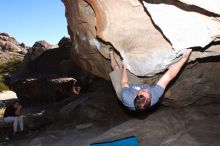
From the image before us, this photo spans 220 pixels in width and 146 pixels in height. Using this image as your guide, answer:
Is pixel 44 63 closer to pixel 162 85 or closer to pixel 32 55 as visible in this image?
pixel 32 55

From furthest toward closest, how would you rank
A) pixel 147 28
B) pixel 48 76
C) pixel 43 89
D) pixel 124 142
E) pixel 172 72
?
pixel 48 76 < pixel 43 89 < pixel 124 142 < pixel 147 28 < pixel 172 72

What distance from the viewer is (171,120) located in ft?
34.8

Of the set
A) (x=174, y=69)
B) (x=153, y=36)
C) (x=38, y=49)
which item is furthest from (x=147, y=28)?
(x=38, y=49)

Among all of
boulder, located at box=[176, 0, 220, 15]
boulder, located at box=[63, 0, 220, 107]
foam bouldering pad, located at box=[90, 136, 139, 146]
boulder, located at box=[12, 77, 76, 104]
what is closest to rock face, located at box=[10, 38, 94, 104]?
boulder, located at box=[12, 77, 76, 104]

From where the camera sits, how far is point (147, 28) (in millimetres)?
7844

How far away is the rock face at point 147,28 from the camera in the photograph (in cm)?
664

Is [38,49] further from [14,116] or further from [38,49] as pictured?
[14,116]

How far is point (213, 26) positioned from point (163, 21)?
1184 millimetres

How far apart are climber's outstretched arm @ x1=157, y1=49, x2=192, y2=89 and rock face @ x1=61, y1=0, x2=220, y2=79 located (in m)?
0.19

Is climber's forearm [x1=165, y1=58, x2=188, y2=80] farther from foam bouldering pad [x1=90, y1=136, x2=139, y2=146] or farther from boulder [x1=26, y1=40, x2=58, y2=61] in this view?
boulder [x1=26, y1=40, x2=58, y2=61]

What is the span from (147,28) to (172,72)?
1752mm

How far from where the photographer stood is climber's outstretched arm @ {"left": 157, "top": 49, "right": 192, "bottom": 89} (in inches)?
257

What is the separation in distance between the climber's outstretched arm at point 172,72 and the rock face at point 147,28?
19 centimetres

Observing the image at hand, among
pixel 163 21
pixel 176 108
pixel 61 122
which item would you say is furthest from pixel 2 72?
pixel 163 21
